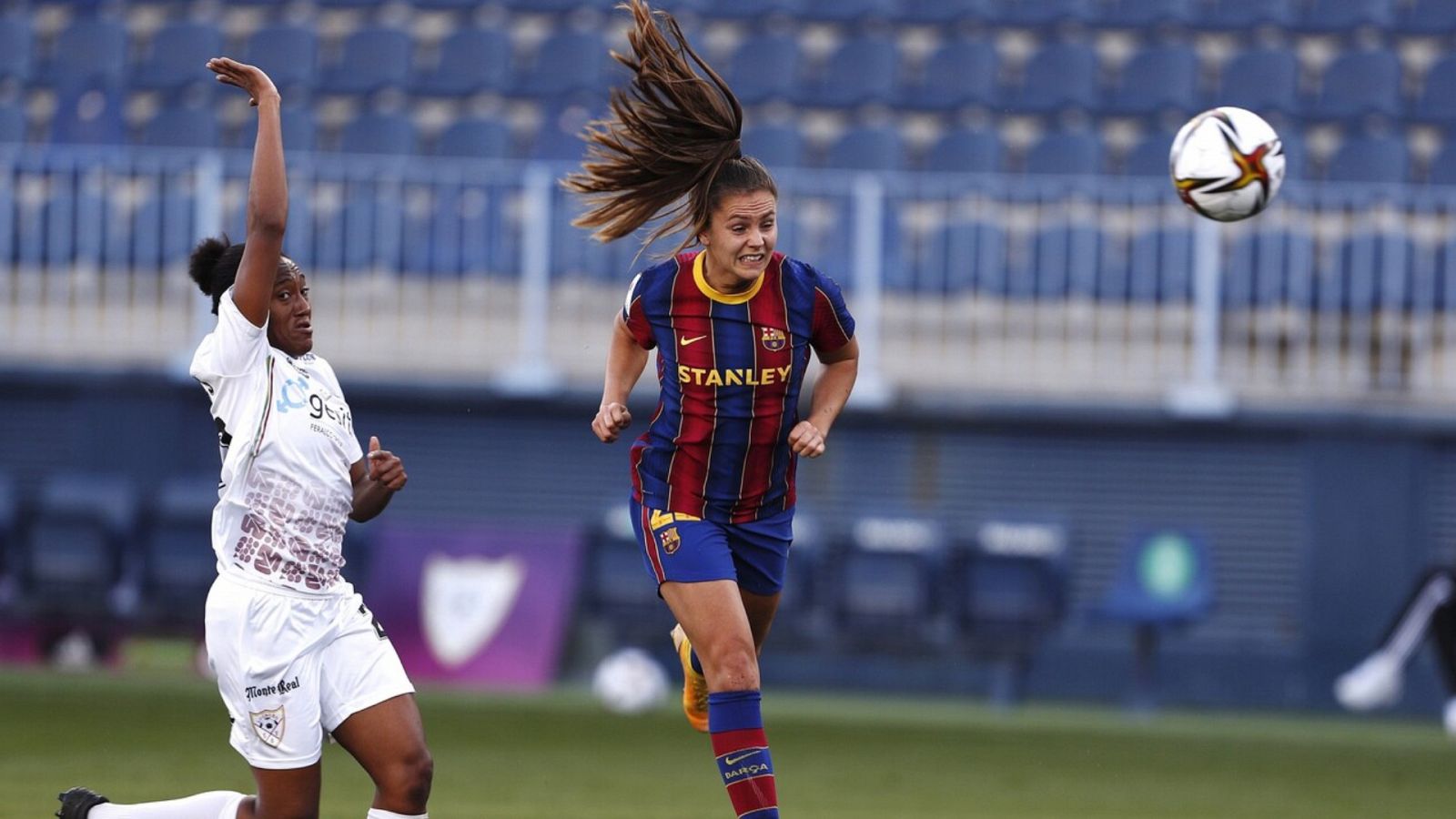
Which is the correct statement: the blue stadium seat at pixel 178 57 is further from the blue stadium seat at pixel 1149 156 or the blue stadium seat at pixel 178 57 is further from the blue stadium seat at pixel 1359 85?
the blue stadium seat at pixel 1359 85

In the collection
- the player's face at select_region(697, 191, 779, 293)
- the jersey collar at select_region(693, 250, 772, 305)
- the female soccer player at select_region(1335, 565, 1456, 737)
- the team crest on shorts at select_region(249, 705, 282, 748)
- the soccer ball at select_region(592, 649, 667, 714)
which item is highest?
the player's face at select_region(697, 191, 779, 293)

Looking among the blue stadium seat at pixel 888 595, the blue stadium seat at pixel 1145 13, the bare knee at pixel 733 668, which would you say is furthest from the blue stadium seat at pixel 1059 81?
the bare knee at pixel 733 668

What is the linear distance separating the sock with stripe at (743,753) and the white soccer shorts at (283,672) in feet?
3.24

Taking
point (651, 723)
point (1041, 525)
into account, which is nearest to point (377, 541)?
point (651, 723)

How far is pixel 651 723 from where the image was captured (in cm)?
1291

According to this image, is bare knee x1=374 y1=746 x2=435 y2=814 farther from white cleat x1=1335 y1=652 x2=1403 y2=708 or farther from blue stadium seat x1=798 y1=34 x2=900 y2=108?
blue stadium seat x1=798 y1=34 x2=900 y2=108

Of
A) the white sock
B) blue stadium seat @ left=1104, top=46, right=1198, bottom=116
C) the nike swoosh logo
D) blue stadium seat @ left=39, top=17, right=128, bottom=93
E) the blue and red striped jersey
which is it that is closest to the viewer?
the white sock

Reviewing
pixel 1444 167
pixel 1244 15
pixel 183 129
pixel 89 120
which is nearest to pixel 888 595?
pixel 1444 167

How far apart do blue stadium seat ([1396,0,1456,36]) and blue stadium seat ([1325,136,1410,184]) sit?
1.66m

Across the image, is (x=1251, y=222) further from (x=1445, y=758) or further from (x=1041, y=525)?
(x=1445, y=758)

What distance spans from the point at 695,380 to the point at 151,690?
8.68 metres

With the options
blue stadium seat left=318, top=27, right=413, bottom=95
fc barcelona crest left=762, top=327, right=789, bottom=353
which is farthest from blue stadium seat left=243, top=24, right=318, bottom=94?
fc barcelona crest left=762, top=327, right=789, bottom=353

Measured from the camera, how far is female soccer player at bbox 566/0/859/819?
6234mm

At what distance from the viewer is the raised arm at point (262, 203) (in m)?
5.27
